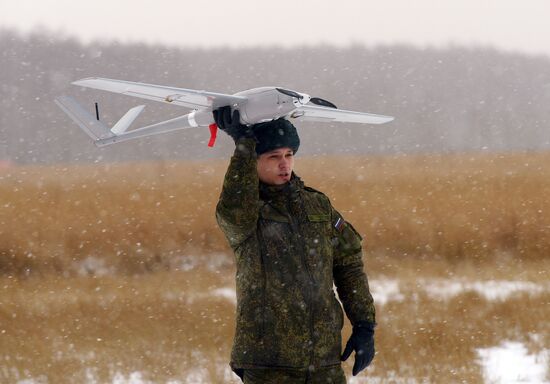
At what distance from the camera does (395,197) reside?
39.2 ft

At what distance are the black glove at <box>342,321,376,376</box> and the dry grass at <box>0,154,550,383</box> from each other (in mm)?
2376

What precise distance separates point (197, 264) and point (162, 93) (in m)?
7.10

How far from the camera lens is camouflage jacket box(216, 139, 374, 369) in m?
2.78

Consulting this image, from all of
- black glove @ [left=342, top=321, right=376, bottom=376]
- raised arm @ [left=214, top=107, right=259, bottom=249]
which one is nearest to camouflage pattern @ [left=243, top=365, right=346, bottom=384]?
black glove @ [left=342, top=321, right=376, bottom=376]

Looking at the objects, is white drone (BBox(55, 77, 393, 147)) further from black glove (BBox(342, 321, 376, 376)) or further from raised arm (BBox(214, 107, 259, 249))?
black glove (BBox(342, 321, 376, 376))

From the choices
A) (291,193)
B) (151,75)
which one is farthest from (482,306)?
(151,75)

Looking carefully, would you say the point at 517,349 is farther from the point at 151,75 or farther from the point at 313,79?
the point at 151,75

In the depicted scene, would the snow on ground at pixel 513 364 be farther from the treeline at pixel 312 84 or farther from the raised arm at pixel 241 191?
the treeline at pixel 312 84

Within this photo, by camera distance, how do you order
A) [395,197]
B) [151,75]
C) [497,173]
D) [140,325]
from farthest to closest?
[151,75] < [497,173] < [395,197] < [140,325]

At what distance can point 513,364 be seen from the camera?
18.3 feet

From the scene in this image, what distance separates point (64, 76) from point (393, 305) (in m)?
55.4

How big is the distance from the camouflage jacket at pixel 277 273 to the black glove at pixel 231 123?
3.4 inches

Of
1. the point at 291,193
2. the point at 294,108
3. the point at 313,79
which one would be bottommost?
the point at 313,79

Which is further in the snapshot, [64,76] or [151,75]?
[151,75]
